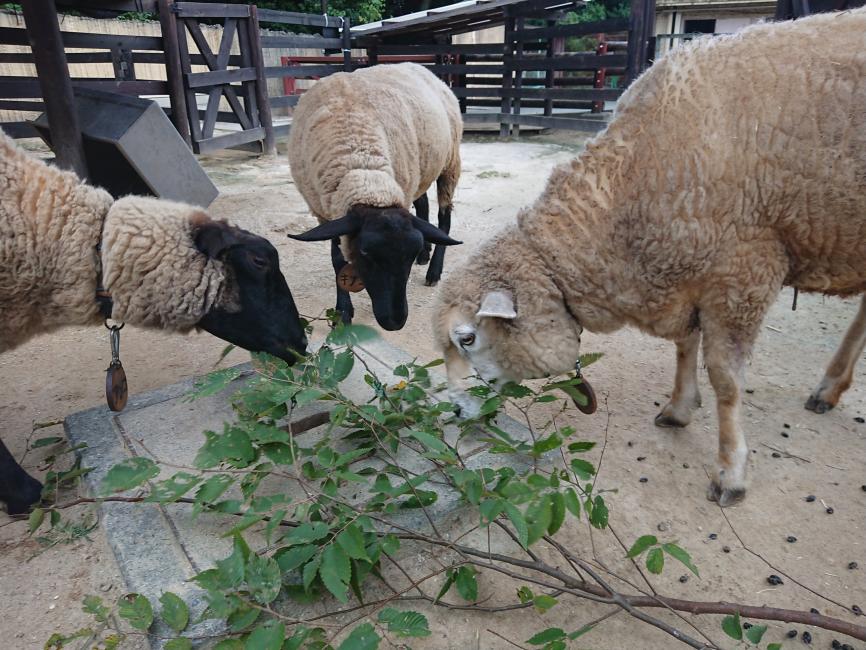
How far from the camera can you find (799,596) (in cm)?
204

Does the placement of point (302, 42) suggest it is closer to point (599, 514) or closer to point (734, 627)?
point (599, 514)

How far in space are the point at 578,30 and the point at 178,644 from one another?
11.4 meters

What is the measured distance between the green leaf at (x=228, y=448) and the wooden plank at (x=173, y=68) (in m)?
7.56

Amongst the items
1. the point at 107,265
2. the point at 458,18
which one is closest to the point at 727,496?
the point at 107,265

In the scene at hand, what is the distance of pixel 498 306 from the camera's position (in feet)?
7.77

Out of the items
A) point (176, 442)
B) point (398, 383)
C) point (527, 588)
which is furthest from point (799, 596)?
point (176, 442)

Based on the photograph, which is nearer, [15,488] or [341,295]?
[15,488]

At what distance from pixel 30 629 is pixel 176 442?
81 cm

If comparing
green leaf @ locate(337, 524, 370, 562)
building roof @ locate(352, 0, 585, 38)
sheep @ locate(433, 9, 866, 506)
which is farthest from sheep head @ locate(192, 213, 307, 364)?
building roof @ locate(352, 0, 585, 38)

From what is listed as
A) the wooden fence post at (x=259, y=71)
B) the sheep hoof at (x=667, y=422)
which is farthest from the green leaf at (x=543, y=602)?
the wooden fence post at (x=259, y=71)

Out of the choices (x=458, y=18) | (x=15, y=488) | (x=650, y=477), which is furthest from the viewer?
(x=458, y=18)

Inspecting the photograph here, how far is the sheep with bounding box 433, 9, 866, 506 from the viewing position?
2137mm

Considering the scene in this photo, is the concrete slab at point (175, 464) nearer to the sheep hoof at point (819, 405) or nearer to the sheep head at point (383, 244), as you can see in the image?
the sheep head at point (383, 244)

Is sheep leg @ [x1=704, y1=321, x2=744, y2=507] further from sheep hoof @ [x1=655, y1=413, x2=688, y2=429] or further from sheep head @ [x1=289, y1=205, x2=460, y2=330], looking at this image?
sheep head @ [x1=289, y1=205, x2=460, y2=330]
